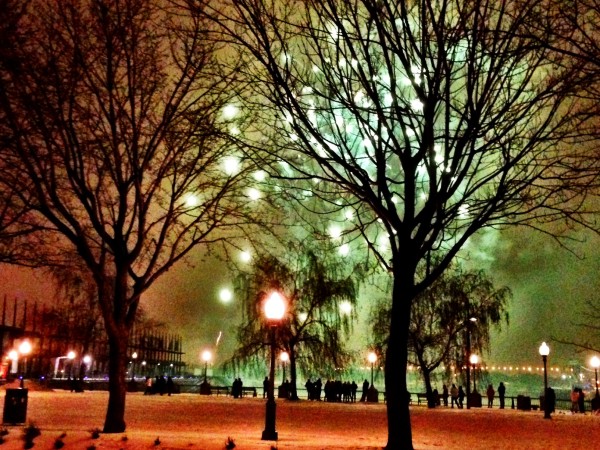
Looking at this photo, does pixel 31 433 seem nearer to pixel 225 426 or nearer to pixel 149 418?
pixel 225 426

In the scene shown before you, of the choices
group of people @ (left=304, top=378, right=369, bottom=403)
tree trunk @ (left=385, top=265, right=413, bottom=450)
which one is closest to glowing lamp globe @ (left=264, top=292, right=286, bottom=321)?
tree trunk @ (left=385, top=265, right=413, bottom=450)

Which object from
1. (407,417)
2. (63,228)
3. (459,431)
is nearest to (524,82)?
(407,417)

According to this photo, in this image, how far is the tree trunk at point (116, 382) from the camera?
631 inches

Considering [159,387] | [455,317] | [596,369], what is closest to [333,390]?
[455,317]

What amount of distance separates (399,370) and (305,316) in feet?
114

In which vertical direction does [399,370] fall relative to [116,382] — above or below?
above

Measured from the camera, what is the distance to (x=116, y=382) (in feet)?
53.4

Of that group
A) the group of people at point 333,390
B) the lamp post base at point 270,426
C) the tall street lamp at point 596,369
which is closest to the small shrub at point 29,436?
the lamp post base at point 270,426

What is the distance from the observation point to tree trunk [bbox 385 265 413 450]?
1218 centimetres

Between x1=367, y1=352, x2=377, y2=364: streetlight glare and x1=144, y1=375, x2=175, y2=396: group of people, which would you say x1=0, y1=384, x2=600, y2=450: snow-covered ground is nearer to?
x1=367, y1=352, x2=377, y2=364: streetlight glare

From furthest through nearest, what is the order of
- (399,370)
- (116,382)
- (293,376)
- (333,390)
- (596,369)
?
(333,390)
(293,376)
(596,369)
(116,382)
(399,370)

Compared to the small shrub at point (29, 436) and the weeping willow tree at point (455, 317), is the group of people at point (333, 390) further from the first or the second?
the small shrub at point (29, 436)

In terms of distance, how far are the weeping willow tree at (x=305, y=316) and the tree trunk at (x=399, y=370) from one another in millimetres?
33313

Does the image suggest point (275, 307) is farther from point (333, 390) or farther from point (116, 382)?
point (333, 390)
